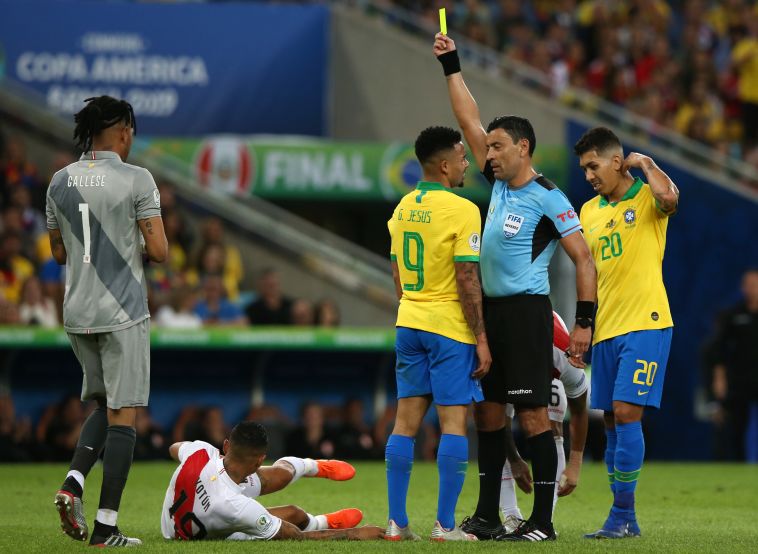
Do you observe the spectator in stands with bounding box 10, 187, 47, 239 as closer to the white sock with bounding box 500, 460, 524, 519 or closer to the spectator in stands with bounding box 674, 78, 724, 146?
the spectator in stands with bounding box 674, 78, 724, 146

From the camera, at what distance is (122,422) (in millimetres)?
7508

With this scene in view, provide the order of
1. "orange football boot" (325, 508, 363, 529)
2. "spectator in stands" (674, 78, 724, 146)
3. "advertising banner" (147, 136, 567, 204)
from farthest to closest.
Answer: "spectator in stands" (674, 78, 724, 146)
"advertising banner" (147, 136, 567, 204)
"orange football boot" (325, 508, 363, 529)

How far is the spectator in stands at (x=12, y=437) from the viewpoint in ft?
50.0

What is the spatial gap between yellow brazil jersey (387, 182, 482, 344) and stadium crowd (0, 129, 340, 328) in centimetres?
851

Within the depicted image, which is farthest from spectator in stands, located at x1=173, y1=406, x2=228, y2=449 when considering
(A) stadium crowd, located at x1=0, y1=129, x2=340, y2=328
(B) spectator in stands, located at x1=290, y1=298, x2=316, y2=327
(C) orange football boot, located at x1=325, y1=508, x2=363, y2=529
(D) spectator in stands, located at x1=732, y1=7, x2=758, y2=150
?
(D) spectator in stands, located at x1=732, y1=7, x2=758, y2=150

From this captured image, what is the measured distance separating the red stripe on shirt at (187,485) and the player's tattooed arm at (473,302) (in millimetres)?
1638

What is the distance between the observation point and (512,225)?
25.8ft

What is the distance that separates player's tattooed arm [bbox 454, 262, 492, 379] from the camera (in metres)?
7.68

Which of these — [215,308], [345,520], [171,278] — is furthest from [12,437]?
[345,520]

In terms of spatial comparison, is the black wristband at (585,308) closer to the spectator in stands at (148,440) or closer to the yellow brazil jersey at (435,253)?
the yellow brazil jersey at (435,253)

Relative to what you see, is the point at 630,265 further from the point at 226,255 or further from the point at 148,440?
the point at 226,255

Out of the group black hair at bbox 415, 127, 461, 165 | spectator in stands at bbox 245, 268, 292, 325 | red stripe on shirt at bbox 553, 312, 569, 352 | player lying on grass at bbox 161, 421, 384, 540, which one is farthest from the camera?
spectator in stands at bbox 245, 268, 292, 325

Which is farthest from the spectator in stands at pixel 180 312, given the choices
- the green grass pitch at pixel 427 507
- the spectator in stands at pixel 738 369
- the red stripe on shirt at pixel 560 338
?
the red stripe on shirt at pixel 560 338

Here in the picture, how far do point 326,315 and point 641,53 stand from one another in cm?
903
